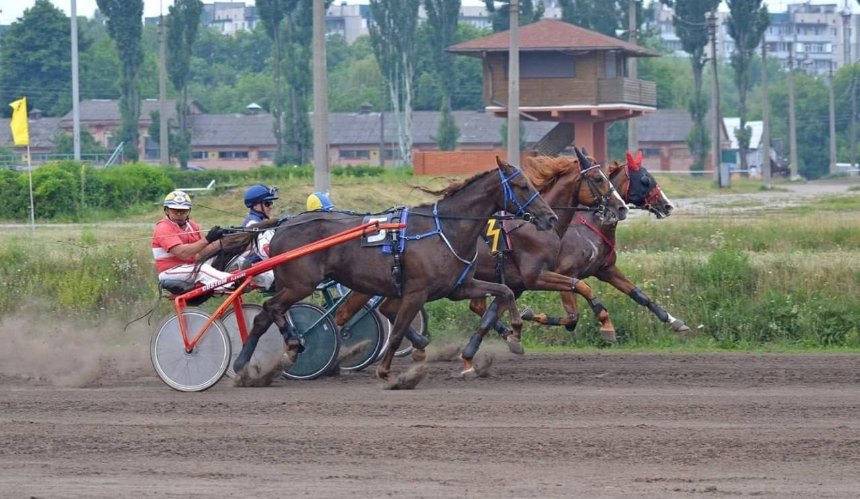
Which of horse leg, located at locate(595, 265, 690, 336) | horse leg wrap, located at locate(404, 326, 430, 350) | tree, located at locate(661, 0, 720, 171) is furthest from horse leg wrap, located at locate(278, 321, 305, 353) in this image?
tree, located at locate(661, 0, 720, 171)

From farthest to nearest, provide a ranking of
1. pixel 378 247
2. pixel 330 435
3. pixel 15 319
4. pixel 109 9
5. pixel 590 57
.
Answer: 1. pixel 109 9
2. pixel 590 57
3. pixel 15 319
4. pixel 378 247
5. pixel 330 435

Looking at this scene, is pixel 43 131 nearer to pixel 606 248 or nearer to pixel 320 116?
pixel 320 116

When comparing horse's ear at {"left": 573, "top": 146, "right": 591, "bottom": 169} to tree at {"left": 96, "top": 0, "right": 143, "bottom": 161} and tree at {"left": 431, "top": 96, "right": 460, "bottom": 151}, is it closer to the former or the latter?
tree at {"left": 431, "top": 96, "right": 460, "bottom": 151}

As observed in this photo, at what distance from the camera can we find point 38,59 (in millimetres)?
73812

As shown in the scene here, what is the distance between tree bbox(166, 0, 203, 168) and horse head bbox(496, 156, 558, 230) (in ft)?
168

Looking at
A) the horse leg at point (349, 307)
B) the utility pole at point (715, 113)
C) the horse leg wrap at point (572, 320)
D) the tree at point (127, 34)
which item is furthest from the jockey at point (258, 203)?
the tree at point (127, 34)

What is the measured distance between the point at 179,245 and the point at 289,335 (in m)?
1.14

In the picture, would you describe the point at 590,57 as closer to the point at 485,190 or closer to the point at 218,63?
the point at 485,190

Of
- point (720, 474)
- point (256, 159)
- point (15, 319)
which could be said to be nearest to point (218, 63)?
point (256, 159)

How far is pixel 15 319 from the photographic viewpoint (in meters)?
14.1

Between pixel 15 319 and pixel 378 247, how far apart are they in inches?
221

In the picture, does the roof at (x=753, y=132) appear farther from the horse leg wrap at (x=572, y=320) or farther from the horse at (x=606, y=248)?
the horse leg wrap at (x=572, y=320)

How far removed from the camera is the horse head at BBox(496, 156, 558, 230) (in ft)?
34.3

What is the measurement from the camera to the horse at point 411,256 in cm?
1027
